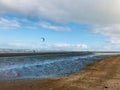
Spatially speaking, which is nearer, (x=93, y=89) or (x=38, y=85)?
(x=93, y=89)

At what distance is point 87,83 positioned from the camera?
19875 millimetres

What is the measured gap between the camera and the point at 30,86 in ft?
61.6

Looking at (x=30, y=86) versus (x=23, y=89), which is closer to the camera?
(x=23, y=89)

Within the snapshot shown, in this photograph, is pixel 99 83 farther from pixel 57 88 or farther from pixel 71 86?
pixel 57 88

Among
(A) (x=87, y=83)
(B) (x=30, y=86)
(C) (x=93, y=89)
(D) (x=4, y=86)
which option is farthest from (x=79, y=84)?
(D) (x=4, y=86)

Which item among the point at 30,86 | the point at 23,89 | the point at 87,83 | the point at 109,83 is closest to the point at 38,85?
the point at 30,86

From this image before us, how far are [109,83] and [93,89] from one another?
2721 mm

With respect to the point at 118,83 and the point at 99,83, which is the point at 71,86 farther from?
the point at 118,83

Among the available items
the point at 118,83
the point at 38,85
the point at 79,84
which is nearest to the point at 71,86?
the point at 79,84

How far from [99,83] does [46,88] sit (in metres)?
4.29

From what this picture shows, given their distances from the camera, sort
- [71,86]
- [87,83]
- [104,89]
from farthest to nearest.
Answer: [87,83], [71,86], [104,89]

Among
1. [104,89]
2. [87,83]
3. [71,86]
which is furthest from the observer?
[87,83]

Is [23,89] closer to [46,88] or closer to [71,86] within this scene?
[46,88]

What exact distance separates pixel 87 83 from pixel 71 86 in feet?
5.68
